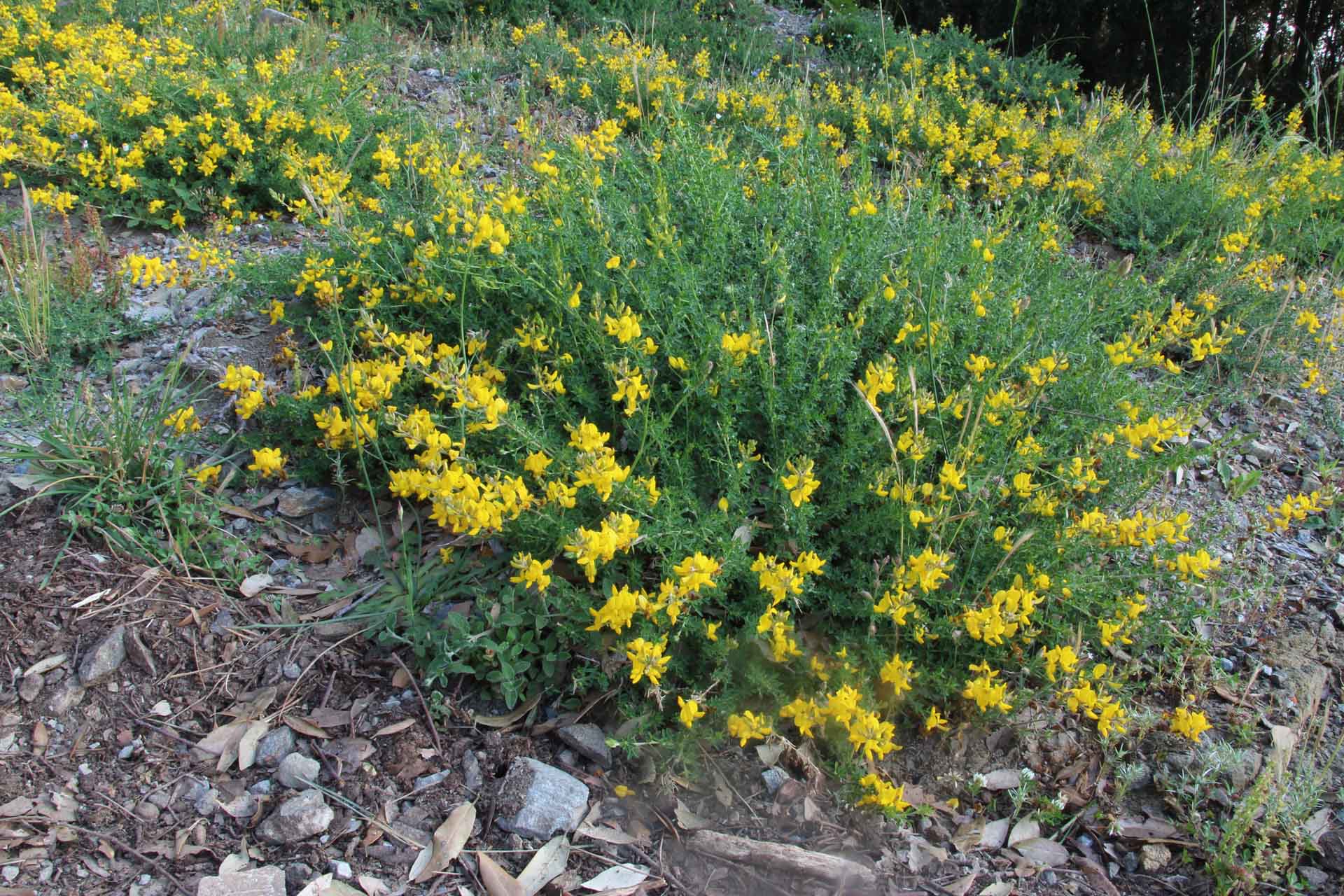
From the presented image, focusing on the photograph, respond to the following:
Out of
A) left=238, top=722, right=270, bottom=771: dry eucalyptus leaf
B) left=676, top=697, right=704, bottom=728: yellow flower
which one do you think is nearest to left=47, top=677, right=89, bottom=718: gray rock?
left=238, top=722, right=270, bottom=771: dry eucalyptus leaf

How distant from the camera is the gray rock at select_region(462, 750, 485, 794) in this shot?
2395 millimetres

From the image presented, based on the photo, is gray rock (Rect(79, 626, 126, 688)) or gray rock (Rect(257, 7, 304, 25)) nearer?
gray rock (Rect(79, 626, 126, 688))

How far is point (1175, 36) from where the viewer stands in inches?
375

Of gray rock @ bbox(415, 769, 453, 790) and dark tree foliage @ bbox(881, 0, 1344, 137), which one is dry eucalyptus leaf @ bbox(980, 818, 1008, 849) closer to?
gray rock @ bbox(415, 769, 453, 790)

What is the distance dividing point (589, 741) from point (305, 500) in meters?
1.40

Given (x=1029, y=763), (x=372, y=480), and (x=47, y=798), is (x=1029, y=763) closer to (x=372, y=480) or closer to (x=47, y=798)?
(x=372, y=480)

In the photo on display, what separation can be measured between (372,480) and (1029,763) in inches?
89.4

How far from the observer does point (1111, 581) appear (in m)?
2.77

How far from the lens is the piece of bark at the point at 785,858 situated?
2.20m

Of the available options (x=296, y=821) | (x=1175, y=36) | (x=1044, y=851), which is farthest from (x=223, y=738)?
(x=1175, y=36)

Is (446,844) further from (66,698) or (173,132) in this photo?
(173,132)

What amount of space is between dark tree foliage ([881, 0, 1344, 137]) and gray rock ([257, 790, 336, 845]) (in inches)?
362

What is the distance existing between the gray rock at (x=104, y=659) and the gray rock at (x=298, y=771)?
60 cm

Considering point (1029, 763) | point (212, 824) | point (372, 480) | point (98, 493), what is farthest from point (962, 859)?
point (98, 493)
